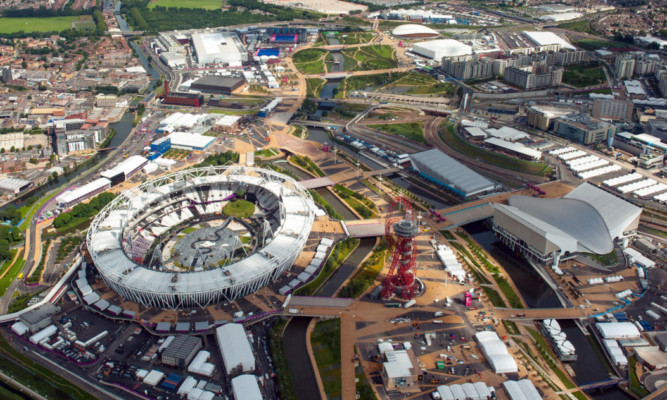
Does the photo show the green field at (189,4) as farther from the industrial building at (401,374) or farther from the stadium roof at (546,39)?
the industrial building at (401,374)

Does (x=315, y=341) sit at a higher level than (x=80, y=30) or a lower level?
lower

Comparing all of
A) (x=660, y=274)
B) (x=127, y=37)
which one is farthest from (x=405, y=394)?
(x=127, y=37)

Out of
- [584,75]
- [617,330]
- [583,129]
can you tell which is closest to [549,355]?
[617,330]

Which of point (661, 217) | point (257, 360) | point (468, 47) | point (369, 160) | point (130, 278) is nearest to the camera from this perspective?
point (257, 360)

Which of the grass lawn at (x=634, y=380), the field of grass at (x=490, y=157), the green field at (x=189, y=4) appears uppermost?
the green field at (x=189, y=4)

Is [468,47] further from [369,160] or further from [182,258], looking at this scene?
[182,258]

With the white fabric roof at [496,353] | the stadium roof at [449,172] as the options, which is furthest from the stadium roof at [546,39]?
the white fabric roof at [496,353]

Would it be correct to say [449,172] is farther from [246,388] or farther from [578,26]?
[578,26]
